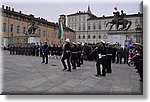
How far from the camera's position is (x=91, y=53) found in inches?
353

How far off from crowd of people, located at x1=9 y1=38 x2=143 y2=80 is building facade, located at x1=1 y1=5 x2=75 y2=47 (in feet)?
6.09

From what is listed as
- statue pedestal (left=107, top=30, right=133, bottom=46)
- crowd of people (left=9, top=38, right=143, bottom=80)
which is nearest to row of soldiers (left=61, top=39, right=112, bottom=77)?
crowd of people (left=9, top=38, right=143, bottom=80)

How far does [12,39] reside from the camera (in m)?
21.9

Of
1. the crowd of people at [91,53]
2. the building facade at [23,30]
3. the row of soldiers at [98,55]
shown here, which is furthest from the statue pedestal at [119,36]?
the row of soldiers at [98,55]

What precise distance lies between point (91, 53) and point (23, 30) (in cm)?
2307

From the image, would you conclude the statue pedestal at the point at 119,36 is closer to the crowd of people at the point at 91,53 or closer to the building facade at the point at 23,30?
the crowd of people at the point at 91,53

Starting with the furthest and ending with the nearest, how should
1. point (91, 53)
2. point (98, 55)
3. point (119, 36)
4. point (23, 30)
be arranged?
1. point (23, 30)
2. point (119, 36)
3. point (91, 53)
4. point (98, 55)

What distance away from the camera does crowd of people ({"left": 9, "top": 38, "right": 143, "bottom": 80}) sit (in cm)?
602

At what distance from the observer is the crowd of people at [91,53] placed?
602 centimetres

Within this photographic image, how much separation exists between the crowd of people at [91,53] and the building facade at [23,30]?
185 centimetres

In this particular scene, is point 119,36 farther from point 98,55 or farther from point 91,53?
point 98,55

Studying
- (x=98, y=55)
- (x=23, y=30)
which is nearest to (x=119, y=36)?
(x=98, y=55)

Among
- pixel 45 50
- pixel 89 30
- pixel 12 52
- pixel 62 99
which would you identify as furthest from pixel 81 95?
pixel 89 30

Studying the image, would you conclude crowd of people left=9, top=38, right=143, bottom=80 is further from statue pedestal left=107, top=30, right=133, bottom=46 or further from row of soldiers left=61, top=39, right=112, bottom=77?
statue pedestal left=107, top=30, right=133, bottom=46
